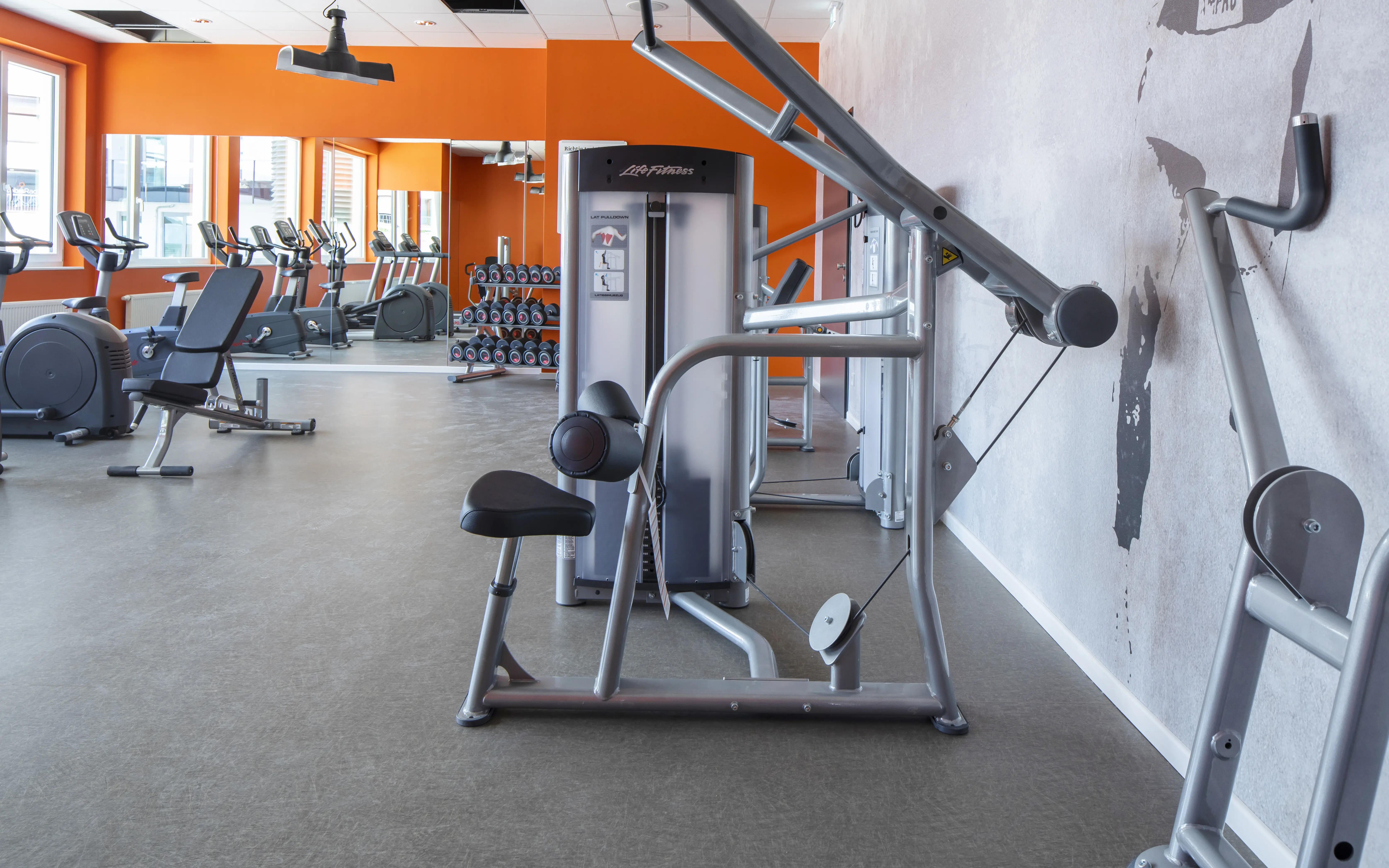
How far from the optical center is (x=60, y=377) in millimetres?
5219

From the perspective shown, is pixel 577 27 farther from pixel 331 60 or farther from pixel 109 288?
pixel 109 288

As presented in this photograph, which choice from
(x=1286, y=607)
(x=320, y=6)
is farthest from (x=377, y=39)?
(x=1286, y=607)

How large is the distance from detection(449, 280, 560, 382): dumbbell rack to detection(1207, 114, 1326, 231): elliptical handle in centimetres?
675

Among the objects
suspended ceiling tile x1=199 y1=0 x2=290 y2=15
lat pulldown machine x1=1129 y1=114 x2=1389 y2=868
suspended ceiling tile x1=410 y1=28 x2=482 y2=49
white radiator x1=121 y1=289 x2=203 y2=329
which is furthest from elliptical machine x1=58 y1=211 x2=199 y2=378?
lat pulldown machine x1=1129 y1=114 x2=1389 y2=868

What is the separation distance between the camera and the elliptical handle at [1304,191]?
136 cm

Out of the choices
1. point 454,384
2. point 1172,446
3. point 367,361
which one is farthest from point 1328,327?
point 367,361

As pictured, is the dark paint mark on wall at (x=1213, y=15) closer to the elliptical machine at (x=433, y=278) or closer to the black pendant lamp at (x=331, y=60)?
the black pendant lamp at (x=331, y=60)

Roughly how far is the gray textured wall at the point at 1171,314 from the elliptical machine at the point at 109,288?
504 centimetres

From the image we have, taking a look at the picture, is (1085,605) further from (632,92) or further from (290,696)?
(632,92)

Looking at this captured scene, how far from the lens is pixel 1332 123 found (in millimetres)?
1404

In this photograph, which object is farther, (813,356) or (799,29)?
(799,29)

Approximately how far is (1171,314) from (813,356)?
0.69 meters

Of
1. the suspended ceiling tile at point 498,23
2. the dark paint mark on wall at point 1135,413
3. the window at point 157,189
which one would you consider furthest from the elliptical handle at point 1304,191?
the window at point 157,189

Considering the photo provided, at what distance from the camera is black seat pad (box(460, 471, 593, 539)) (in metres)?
1.76
